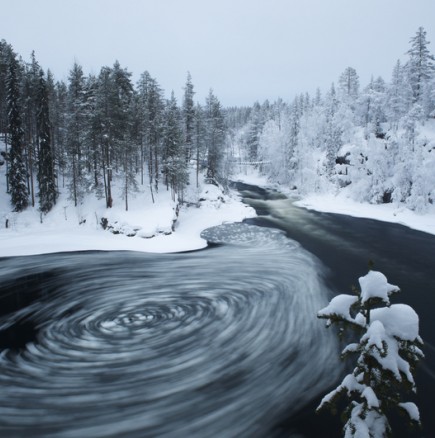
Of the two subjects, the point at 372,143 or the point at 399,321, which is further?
the point at 372,143

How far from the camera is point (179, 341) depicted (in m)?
13.0

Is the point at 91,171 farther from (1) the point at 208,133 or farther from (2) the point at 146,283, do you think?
(2) the point at 146,283

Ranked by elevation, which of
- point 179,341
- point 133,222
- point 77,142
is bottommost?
point 179,341

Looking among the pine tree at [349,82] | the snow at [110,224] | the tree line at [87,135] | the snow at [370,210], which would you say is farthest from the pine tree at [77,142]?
the pine tree at [349,82]

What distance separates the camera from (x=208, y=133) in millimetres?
52531

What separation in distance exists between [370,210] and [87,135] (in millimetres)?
39394

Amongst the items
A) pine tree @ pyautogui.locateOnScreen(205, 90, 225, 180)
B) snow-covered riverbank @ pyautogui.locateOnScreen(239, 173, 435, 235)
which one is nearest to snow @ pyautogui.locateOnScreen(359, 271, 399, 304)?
snow-covered riverbank @ pyautogui.locateOnScreen(239, 173, 435, 235)

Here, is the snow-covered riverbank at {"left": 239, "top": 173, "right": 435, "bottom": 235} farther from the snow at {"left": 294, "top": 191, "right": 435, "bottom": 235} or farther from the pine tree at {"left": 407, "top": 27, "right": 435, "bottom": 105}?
the pine tree at {"left": 407, "top": 27, "right": 435, "bottom": 105}

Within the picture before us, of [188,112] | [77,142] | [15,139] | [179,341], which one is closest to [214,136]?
[188,112]

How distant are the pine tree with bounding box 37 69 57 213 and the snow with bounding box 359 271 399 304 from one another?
39586mm

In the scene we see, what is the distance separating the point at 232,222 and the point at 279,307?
2417 centimetres

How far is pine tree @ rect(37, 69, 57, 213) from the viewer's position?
37438mm

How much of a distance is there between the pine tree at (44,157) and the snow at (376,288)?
39.6m

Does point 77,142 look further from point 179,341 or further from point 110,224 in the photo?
point 179,341
